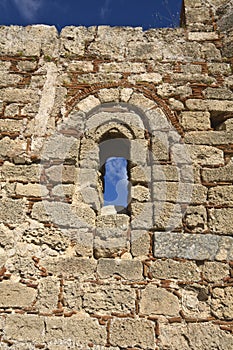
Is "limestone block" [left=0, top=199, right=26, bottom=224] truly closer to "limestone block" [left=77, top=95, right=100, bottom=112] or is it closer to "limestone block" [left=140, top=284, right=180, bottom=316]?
"limestone block" [left=77, top=95, right=100, bottom=112]

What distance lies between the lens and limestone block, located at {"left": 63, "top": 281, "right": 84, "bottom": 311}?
129 inches

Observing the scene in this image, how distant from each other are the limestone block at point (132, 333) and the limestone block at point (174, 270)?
0.44 metres

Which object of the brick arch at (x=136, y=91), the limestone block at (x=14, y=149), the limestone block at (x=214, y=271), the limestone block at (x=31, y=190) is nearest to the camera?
the limestone block at (x=214, y=271)

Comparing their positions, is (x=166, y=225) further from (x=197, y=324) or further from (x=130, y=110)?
(x=130, y=110)

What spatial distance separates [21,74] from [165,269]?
2.78 m

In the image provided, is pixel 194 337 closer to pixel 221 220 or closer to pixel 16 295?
pixel 221 220

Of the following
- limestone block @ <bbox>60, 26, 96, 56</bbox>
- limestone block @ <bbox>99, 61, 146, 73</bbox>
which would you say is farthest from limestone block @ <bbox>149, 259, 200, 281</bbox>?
limestone block @ <bbox>60, 26, 96, 56</bbox>

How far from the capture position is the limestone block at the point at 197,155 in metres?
3.91

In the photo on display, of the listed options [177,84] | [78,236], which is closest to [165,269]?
[78,236]

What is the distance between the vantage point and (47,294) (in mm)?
3305

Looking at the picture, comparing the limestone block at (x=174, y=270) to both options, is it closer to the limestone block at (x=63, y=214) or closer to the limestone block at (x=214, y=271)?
the limestone block at (x=214, y=271)

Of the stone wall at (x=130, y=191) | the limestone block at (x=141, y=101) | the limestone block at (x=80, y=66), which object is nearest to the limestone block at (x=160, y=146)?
the stone wall at (x=130, y=191)

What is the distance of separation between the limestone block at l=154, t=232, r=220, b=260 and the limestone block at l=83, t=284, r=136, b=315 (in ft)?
1.51

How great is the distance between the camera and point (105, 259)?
3.46 metres
